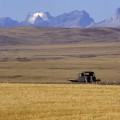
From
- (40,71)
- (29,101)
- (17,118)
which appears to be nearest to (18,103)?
(29,101)

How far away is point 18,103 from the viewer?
89.1 feet

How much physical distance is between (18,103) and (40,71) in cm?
5085

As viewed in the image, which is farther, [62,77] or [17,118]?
[62,77]

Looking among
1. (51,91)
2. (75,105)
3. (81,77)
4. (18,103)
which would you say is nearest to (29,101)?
(18,103)

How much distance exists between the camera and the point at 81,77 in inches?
2045

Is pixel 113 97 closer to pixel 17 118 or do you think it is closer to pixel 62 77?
pixel 17 118

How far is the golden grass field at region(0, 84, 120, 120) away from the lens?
2255 centimetres

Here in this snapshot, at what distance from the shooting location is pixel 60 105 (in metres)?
26.5

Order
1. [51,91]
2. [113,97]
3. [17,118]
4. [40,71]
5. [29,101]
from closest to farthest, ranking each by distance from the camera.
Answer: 1. [17,118]
2. [29,101]
3. [113,97]
4. [51,91]
5. [40,71]

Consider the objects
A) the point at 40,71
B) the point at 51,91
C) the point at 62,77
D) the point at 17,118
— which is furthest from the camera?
the point at 40,71

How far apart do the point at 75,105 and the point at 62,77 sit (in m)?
41.9

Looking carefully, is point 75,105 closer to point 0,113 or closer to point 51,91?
point 0,113

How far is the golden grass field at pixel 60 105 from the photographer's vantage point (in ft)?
74.0

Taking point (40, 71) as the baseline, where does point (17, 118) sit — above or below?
below
